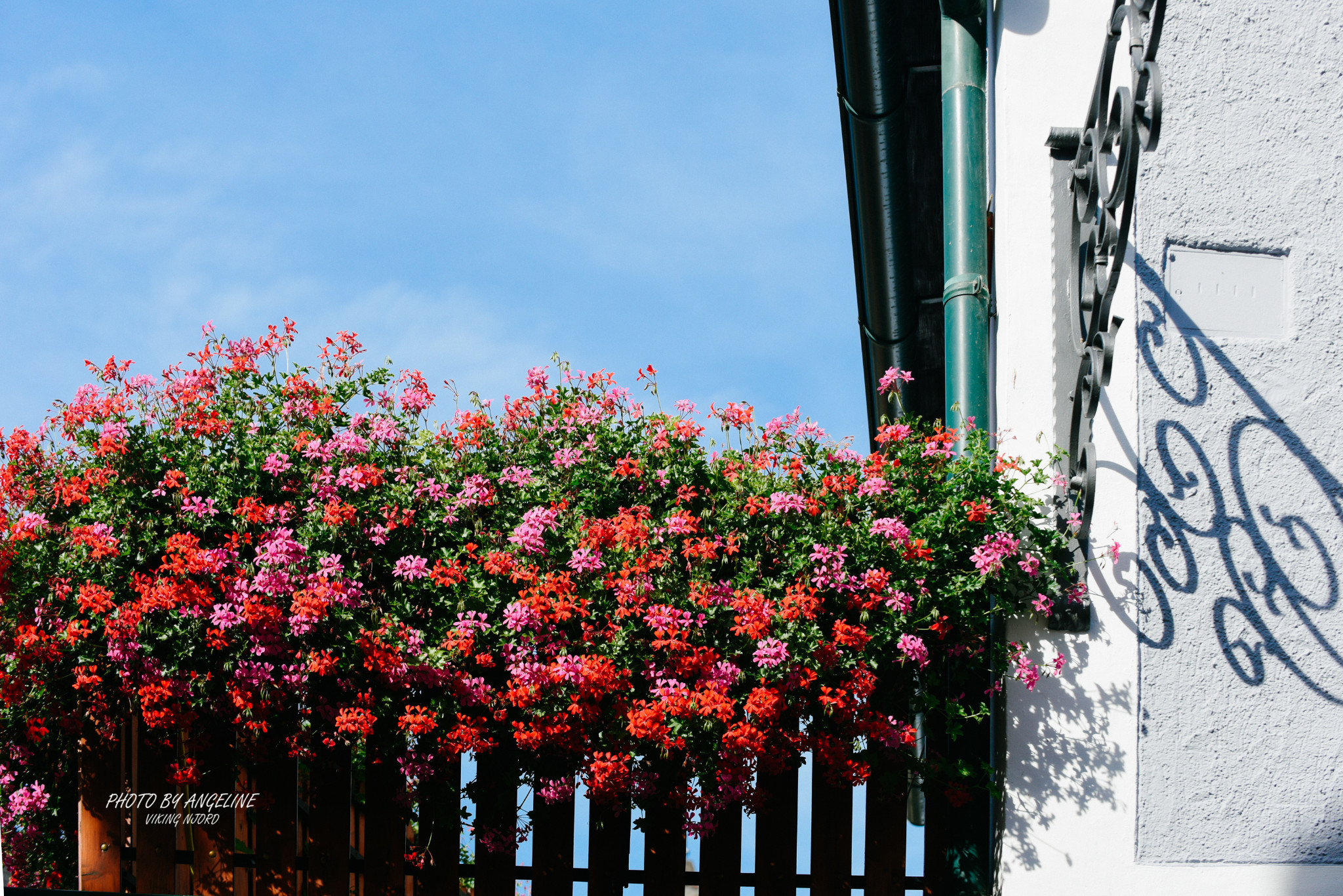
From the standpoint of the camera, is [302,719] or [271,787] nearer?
[302,719]

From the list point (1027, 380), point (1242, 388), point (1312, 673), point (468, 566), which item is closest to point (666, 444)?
point (468, 566)

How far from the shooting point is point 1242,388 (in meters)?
4.32

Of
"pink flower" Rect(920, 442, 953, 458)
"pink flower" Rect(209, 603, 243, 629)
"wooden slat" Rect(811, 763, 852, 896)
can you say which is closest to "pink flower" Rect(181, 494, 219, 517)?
"pink flower" Rect(209, 603, 243, 629)

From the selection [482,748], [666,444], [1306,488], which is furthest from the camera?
[1306,488]

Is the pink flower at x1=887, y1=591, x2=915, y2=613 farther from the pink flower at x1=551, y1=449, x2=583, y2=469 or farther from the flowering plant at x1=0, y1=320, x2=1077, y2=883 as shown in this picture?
the pink flower at x1=551, y1=449, x2=583, y2=469

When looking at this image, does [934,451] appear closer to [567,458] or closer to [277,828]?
[567,458]

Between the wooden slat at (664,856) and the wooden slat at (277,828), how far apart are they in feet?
4.69

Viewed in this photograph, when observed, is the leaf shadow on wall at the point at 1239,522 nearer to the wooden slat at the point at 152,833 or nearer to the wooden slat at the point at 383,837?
the wooden slat at the point at 383,837

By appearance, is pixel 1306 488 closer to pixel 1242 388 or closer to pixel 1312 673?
pixel 1242 388

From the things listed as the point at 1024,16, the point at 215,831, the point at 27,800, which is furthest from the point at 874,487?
the point at 27,800

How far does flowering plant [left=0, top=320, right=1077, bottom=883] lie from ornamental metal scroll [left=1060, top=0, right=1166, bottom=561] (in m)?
0.21

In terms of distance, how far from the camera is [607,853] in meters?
4.09

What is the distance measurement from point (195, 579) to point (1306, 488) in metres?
4.43

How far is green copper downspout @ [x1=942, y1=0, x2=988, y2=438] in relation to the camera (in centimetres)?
470
